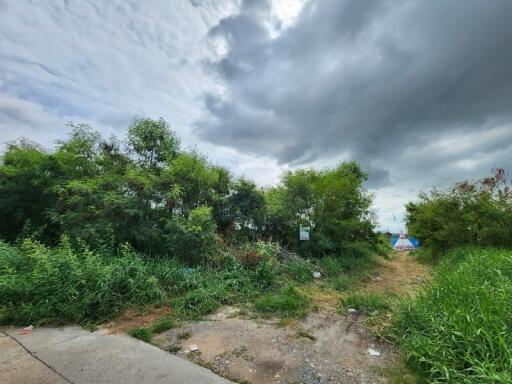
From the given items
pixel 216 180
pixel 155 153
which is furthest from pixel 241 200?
pixel 155 153

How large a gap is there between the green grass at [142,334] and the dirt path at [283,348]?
0.11 meters

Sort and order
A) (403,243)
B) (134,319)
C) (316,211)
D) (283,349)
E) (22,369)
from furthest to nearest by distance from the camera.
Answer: (403,243) → (316,211) → (134,319) → (283,349) → (22,369)

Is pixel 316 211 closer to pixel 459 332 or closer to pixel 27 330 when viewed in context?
pixel 459 332

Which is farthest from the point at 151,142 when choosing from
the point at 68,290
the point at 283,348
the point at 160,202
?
the point at 283,348

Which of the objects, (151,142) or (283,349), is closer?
(283,349)

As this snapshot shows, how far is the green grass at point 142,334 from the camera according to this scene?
10.3 ft

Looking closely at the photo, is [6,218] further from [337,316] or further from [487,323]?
[487,323]

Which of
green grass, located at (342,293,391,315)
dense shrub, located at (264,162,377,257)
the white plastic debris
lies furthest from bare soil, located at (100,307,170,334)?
dense shrub, located at (264,162,377,257)

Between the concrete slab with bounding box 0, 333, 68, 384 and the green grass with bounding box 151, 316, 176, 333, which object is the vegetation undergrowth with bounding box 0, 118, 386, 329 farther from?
the concrete slab with bounding box 0, 333, 68, 384

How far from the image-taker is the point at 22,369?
8.27ft

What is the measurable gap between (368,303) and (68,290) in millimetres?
4126

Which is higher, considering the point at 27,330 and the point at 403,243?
the point at 403,243

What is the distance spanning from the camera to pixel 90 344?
2982 millimetres

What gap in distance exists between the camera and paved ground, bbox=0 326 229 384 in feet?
7.70
